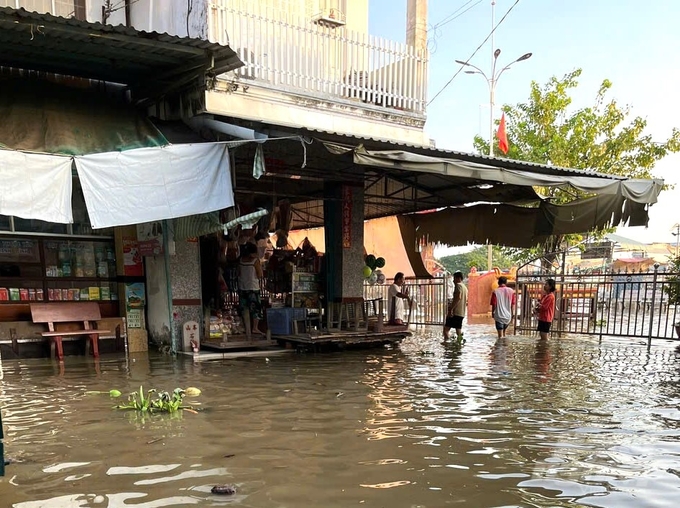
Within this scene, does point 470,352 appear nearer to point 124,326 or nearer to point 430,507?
point 124,326

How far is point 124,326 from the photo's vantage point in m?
9.67

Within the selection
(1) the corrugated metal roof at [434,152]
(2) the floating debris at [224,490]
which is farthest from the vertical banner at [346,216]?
(2) the floating debris at [224,490]

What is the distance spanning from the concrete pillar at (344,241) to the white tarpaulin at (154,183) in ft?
12.1

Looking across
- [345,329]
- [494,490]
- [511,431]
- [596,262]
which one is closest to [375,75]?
[345,329]

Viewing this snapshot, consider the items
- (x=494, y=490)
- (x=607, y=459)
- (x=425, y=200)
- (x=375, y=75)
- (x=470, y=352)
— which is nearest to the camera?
(x=494, y=490)

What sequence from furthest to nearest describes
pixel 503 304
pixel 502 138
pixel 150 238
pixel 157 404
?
pixel 502 138, pixel 503 304, pixel 150 238, pixel 157 404

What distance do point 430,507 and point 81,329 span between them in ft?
25.6

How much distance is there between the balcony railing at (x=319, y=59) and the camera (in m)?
9.95

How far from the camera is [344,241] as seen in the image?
11180 millimetres

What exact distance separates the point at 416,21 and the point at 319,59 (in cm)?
604

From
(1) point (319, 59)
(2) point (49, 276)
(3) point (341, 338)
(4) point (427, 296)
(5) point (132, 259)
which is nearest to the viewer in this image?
(2) point (49, 276)

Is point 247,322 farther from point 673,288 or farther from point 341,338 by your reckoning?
point 673,288

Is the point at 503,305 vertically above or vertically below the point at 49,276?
below

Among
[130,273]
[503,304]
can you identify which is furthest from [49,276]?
[503,304]
